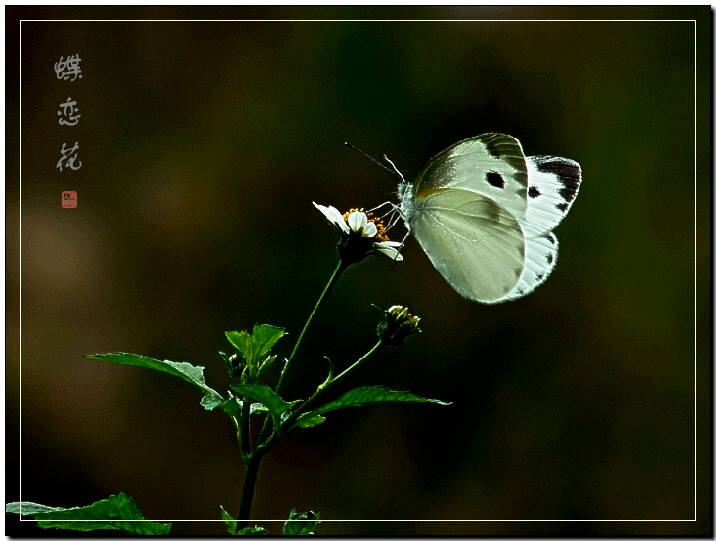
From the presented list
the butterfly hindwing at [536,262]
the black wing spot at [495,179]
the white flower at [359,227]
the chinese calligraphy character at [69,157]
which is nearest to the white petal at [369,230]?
the white flower at [359,227]

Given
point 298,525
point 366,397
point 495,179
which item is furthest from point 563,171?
point 298,525

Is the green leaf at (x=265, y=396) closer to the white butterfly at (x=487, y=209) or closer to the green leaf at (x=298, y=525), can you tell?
the green leaf at (x=298, y=525)

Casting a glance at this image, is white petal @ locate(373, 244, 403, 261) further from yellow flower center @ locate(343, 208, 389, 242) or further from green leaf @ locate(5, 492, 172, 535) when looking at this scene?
green leaf @ locate(5, 492, 172, 535)

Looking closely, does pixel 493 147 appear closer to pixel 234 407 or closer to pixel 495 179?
pixel 495 179

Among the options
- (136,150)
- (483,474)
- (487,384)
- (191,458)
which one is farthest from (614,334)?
(136,150)

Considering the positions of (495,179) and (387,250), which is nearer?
(387,250)

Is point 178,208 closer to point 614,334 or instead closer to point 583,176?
point 583,176

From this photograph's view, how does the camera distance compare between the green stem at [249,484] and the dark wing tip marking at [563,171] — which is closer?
the green stem at [249,484]
